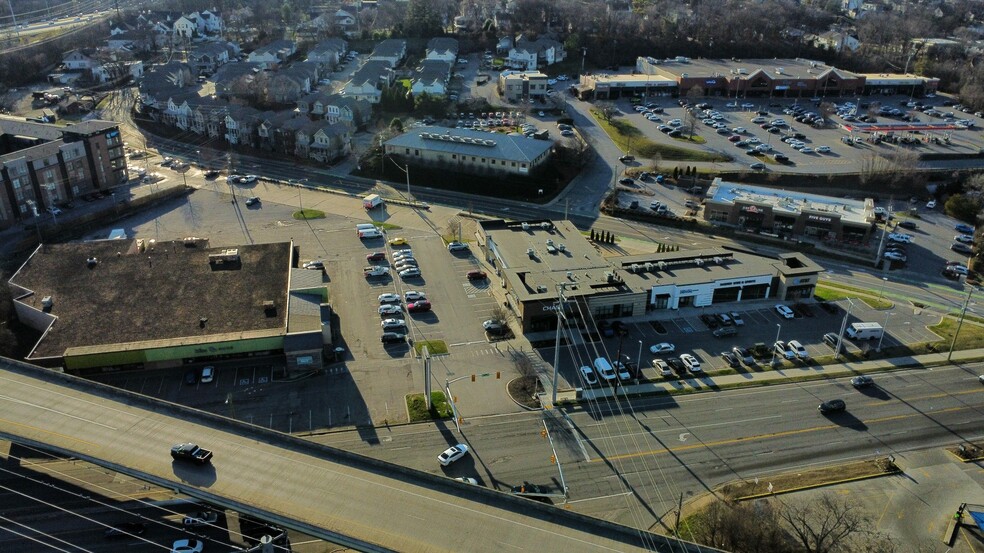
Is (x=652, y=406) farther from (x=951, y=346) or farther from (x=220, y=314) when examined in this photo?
(x=220, y=314)

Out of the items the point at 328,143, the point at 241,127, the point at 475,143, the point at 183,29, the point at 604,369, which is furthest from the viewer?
the point at 183,29

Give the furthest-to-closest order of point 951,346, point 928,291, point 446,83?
point 446,83 < point 928,291 < point 951,346

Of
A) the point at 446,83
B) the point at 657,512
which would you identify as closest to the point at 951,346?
the point at 657,512

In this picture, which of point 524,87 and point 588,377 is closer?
point 588,377

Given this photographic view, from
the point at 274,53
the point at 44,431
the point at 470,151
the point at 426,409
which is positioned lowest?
the point at 426,409

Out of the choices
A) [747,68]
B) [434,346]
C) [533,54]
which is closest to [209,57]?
[533,54]

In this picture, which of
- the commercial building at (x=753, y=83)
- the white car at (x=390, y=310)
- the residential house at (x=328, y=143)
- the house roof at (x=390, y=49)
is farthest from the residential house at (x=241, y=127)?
the commercial building at (x=753, y=83)

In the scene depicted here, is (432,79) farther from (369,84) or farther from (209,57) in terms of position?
(209,57)
